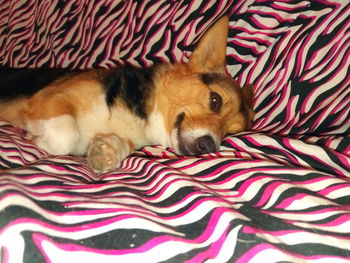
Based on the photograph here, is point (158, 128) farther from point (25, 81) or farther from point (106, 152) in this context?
point (25, 81)

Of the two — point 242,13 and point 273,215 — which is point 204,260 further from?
point 242,13

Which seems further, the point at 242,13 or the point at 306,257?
the point at 242,13

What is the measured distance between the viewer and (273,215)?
1095 millimetres

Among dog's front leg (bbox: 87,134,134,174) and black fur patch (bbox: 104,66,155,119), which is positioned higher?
black fur patch (bbox: 104,66,155,119)

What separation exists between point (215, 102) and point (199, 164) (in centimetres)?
105

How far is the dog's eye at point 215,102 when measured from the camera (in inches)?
101

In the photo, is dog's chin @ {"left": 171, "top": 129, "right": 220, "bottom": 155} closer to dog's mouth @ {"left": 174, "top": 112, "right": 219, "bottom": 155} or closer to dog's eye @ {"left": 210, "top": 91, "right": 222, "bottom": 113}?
dog's mouth @ {"left": 174, "top": 112, "right": 219, "bottom": 155}

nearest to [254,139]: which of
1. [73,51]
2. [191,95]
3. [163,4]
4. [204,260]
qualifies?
[191,95]

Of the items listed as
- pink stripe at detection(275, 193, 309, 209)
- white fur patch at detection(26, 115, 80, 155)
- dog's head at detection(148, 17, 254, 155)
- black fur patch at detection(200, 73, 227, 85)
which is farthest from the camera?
black fur patch at detection(200, 73, 227, 85)

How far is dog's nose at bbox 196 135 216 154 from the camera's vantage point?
86.0 inches

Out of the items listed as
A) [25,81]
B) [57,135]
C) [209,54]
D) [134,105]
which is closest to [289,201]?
[57,135]

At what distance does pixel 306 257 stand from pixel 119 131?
Result: 170 cm

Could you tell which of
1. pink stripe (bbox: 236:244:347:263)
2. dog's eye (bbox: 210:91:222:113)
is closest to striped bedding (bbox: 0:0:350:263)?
pink stripe (bbox: 236:244:347:263)

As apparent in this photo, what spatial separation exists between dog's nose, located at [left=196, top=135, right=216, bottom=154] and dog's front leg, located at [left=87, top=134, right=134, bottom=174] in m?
0.45
